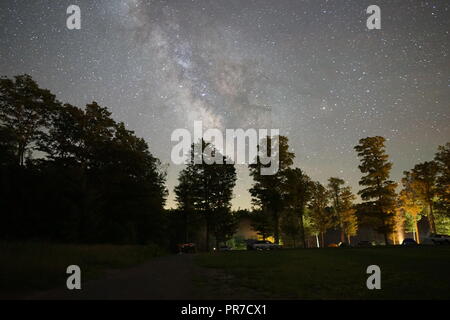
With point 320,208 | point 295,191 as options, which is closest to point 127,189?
point 295,191

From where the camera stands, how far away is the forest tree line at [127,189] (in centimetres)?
2569

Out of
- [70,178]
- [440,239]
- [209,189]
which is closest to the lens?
[70,178]

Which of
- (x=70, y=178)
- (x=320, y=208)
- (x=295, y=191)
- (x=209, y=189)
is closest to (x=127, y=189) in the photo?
(x=70, y=178)

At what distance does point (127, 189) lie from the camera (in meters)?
37.6

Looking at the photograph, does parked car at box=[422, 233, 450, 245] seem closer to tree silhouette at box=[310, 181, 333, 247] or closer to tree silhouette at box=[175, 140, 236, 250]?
tree silhouette at box=[310, 181, 333, 247]

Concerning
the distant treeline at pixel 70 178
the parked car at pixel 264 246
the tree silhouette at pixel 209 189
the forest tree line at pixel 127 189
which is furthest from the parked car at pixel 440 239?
the distant treeline at pixel 70 178

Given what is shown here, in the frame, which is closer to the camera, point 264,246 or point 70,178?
point 70,178

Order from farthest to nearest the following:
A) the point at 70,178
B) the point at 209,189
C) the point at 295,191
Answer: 1. the point at 209,189
2. the point at 295,191
3. the point at 70,178

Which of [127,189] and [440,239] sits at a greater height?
[127,189]

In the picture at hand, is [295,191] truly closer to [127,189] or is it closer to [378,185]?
[378,185]

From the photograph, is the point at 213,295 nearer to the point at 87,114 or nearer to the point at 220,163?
the point at 87,114

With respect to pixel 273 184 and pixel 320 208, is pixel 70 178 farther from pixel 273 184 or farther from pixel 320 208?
pixel 320 208

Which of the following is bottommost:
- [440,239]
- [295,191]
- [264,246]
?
[264,246]

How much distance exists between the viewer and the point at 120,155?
124 ft
